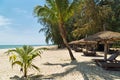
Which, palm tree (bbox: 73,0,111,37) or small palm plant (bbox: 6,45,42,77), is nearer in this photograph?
small palm plant (bbox: 6,45,42,77)

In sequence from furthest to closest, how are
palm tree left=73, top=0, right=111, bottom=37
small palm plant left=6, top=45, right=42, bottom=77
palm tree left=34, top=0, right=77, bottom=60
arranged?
palm tree left=73, top=0, right=111, bottom=37
palm tree left=34, top=0, right=77, bottom=60
small palm plant left=6, top=45, right=42, bottom=77

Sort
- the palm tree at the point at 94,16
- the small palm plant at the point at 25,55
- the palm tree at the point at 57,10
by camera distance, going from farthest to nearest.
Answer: the palm tree at the point at 94,16, the palm tree at the point at 57,10, the small palm plant at the point at 25,55

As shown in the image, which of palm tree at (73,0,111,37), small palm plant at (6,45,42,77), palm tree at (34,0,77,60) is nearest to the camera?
small palm plant at (6,45,42,77)

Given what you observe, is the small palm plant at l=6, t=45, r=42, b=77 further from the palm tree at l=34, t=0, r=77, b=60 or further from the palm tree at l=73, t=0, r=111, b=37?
the palm tree at l=73, t=0, r=111, b=37

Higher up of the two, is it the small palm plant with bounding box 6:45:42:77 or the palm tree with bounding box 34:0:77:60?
the palm tree with bounding box 34:0:77:60

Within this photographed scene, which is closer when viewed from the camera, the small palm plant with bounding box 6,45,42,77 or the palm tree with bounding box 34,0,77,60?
the small palm plant with bounding box 6,45,42,77

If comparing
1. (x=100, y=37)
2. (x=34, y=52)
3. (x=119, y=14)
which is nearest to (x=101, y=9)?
(x=119, y=14)

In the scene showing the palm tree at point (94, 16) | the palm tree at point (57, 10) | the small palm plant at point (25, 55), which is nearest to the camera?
the small palm plant at point (25, 55)

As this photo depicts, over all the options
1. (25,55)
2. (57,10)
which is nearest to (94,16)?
(57,10)

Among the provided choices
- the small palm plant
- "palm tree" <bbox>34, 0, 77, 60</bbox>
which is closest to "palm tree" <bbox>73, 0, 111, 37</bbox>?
"palm tree" <bbox>34, 0, 77, 60</bbox>

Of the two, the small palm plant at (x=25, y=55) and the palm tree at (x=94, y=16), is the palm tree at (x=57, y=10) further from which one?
the palm tree at (x=94, y=16)

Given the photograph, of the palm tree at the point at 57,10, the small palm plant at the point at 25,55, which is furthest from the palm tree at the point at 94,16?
the small palm plant at the point at 25,55

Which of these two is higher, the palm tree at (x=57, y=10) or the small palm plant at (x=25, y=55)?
the palm tree at (x=57, y=10)

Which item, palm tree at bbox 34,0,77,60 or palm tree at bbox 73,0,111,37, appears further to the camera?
palm tree at bbox 73,0,111,37
